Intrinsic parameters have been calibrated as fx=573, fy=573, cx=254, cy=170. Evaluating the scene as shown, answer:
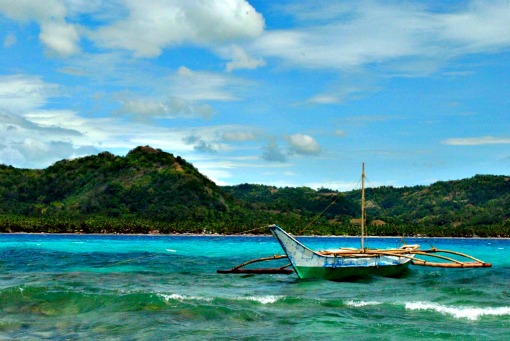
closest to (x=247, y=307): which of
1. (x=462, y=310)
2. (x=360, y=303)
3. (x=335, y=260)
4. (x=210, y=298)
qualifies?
(x=210, y=298)

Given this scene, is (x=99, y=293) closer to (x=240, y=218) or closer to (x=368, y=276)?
(x=368, y=276)

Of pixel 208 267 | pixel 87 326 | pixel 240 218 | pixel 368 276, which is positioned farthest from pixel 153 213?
pixel 87 326

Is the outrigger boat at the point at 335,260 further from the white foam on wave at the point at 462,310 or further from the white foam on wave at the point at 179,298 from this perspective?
the white foam on wave at the point at 179,298

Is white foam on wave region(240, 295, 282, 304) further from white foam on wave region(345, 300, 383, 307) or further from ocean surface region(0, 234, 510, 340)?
white foam on wave region(345, 300, 383, 307)

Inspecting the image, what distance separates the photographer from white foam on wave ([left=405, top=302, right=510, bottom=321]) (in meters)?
25.1

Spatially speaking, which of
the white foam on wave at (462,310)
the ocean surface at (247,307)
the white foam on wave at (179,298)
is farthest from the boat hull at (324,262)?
the white foam on wave at (462,310)

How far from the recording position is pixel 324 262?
3588cm

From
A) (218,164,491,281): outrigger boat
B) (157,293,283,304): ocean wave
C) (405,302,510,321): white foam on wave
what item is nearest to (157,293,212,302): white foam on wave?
(157,293,283,304): ocean wave

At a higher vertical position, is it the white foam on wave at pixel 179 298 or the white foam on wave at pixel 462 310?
the white foam on wave at pixel 179 298

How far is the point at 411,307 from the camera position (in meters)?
26.8

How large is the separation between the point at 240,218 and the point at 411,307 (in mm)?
172309

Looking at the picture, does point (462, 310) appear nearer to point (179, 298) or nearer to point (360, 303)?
point (360, 303)

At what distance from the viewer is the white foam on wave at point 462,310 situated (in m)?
25.1

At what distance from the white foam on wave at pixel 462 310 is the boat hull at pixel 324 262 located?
8744mm
